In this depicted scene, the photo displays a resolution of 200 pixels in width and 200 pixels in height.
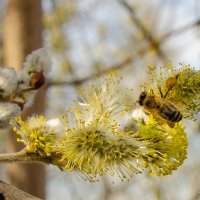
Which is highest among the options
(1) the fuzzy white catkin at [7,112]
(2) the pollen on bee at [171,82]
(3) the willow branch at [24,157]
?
(2) the pollen on bee at [171,82]

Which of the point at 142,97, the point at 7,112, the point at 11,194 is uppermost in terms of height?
the point at 142,97

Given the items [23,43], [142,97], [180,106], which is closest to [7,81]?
[142,97]

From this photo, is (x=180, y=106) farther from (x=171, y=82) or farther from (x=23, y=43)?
(x=23, y=43)

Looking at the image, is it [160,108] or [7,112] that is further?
[7,112]

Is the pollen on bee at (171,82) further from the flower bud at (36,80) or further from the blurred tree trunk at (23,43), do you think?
the blurred tree trunk at (23,43)

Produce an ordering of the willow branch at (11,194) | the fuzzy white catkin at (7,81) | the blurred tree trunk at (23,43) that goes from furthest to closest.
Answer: the blurred tree trunk at (23,43), the fuzzy white catkin at (7,81), the willow branch at (11,194)

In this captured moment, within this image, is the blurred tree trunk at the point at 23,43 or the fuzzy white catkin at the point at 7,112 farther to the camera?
the blurred tree trunk at the point at 23,43

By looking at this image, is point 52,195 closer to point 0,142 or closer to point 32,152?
point 0,142

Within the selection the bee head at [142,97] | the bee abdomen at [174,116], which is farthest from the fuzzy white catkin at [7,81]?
the bee abdomen at [174,116]
